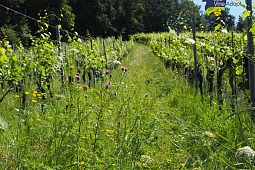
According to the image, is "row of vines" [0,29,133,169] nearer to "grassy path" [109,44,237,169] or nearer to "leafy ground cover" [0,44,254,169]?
"leafy ground cover" [0,44,254,169]

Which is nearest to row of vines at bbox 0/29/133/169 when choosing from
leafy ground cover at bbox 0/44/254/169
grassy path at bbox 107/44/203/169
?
leafy ground cover at bbox 0/44/254/169

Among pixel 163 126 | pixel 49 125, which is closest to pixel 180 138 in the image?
pixel 163 126

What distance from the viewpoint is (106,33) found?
175ft

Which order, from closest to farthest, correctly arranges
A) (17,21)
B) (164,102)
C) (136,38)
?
(164,102), (17,21), (136,38)

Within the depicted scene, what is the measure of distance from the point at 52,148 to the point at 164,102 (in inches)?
129

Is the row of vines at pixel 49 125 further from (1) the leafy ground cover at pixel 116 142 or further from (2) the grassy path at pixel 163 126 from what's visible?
(2) the grassy path at pixel 163 126

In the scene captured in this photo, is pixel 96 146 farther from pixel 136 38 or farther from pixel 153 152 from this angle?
pixel 136 38

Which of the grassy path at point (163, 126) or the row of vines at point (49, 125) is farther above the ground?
the row of vines at point (49, 125)

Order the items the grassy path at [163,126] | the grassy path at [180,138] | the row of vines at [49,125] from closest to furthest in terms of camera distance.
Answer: the grassy path at [180,138]
the row of vines at [49,125]
the grassy path at [163,126]

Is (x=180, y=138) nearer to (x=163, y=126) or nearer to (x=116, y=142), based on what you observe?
(x=163, y=126)

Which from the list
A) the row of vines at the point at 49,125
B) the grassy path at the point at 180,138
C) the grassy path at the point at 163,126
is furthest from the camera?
the grassy path at the point at 163,126

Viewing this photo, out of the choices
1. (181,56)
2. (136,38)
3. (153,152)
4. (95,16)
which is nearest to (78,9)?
(95,16)

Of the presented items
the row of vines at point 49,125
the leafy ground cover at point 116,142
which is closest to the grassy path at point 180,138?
the leafy ground cover at point 116,142

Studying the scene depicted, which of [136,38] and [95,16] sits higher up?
[95,16]
